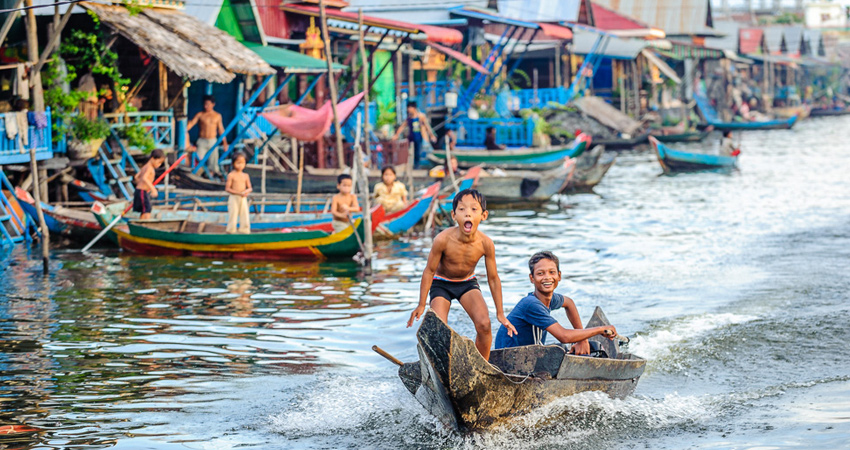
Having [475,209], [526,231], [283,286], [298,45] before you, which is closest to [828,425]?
[475,209]

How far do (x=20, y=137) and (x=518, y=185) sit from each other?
9.95 m

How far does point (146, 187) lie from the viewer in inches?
551

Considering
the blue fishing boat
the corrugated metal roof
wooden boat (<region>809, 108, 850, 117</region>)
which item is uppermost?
the corrugated metal roof

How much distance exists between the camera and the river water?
22.2 feet

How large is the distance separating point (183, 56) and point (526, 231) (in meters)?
6.30

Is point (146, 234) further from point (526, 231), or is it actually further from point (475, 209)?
point (475, 209)

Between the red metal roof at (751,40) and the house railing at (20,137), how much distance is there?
5111cm

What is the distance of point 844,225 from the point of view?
676 inches

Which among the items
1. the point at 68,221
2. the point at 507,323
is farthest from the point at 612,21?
the point at 507,323

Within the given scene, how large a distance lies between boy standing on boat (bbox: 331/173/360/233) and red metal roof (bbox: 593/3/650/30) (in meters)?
27.6

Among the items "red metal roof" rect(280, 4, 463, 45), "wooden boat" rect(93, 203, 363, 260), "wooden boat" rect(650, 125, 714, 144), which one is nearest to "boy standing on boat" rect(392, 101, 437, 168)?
"red metal roof" rect(280, 4, 463, 45)

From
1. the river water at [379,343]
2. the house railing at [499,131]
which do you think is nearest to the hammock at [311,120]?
the river water at [379,343]

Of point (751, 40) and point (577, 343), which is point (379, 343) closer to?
point (577, 343)

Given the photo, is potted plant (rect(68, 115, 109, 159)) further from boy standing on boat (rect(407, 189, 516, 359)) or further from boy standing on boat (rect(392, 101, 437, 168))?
boy standing on boat (rect(407, 189, 516, 359))
